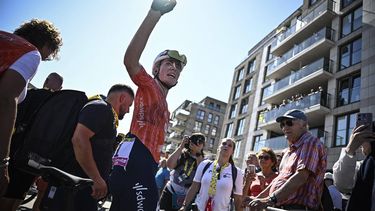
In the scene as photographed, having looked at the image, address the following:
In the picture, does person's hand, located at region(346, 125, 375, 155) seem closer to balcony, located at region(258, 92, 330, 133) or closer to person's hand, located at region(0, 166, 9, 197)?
person's hand, located at region(0, 166, 9, 197)

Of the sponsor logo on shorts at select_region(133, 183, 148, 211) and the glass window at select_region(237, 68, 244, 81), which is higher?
the glass window at select_region(237, 68, 244, 81)

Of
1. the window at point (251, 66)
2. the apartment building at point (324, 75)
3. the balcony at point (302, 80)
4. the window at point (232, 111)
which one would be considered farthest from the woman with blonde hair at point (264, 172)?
the window at point (232, 111)

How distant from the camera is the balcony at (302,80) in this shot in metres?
19.0

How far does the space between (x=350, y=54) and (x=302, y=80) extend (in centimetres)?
361

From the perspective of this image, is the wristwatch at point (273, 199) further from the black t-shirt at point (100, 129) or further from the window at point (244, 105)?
the window at point (244, 105)

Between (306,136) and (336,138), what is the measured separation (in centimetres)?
1625

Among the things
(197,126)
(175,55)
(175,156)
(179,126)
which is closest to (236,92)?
(197,126)

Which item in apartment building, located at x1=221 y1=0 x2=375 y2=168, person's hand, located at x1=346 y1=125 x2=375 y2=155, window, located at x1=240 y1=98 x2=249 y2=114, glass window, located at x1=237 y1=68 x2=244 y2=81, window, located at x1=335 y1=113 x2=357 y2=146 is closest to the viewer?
person's hand, located at x1=346 y1=125 x2=375 y2=155

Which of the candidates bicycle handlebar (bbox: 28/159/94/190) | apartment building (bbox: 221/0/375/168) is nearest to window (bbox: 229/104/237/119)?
apartment building (bbox: 221/0/375/168)

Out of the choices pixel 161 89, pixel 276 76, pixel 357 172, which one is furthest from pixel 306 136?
pixel 276 76

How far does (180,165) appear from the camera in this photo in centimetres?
478

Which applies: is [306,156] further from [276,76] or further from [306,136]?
[276,76]

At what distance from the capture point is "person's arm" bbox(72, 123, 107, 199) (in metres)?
2.05

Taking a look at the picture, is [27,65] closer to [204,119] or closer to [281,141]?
[281,141]
